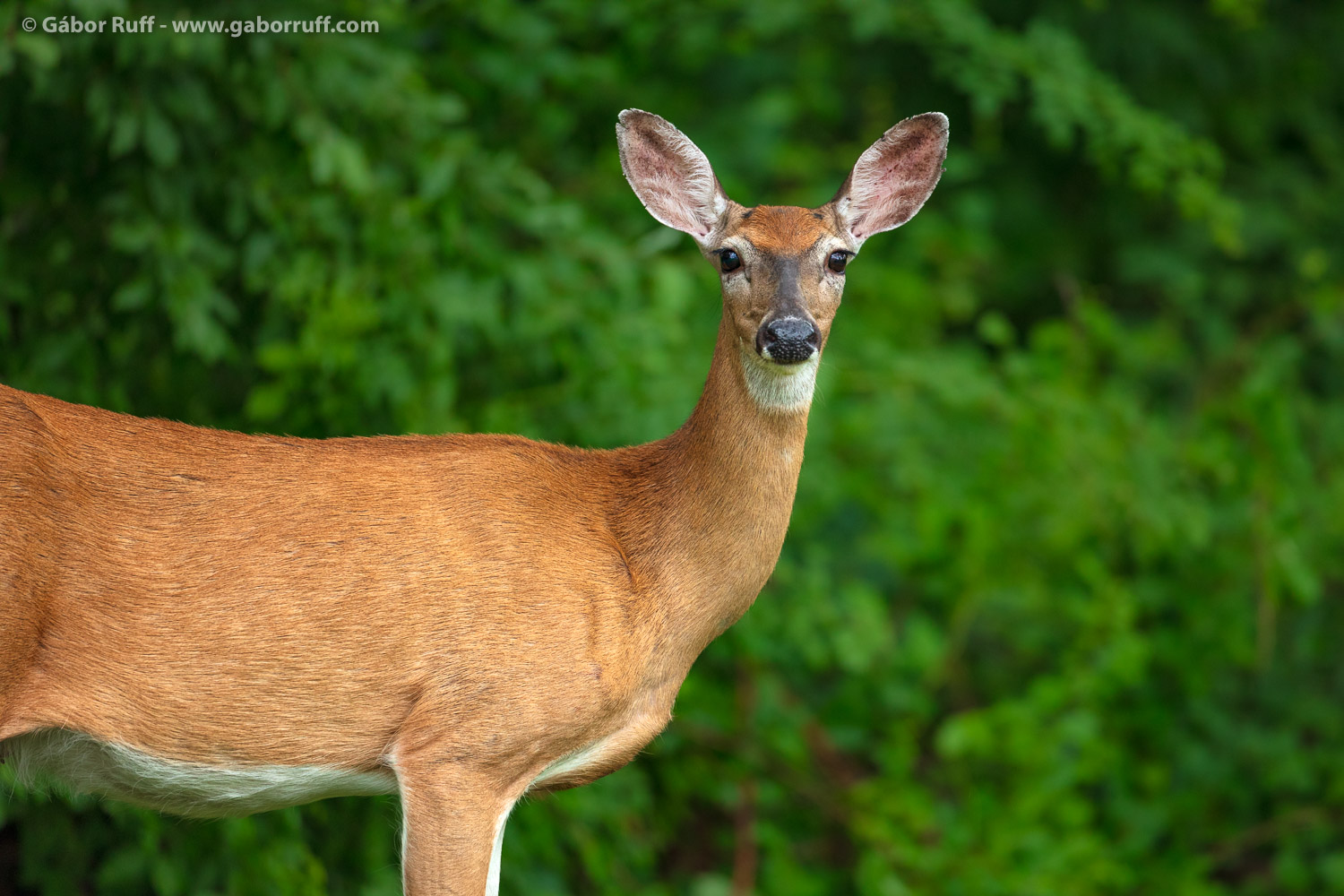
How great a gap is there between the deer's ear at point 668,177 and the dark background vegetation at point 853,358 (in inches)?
46.4

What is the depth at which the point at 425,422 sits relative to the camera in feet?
14.8

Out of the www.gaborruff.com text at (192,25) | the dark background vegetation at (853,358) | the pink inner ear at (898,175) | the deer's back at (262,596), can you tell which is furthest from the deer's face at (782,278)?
the www.gaborruff.com text at (192,25)

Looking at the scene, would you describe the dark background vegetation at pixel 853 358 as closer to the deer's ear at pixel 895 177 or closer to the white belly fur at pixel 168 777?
the white belly fur at pixel 168 777

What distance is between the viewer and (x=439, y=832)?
2549 mm

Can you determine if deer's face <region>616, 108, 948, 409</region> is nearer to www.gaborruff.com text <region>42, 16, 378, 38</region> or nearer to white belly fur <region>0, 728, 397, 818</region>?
white belly fur <region>0, 728, 397, 818</region>

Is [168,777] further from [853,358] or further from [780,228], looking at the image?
[853,358]

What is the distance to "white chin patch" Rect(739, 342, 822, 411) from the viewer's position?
2875 mm

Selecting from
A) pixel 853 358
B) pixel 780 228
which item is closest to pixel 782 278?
pixel 780 228

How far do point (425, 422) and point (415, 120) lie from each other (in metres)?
0.93

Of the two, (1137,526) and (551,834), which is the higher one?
(1137,526)

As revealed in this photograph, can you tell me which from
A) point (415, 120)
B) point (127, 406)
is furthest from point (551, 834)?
point (415, 120)

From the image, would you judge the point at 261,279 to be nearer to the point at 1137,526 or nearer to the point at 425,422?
the point at 425,422

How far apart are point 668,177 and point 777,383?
60 cm

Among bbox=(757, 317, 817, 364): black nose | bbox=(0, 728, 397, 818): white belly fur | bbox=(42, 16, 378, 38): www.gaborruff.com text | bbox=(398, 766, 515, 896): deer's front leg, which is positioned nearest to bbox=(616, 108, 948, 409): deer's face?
bbox=(757, 317, 817, 364): black nose
